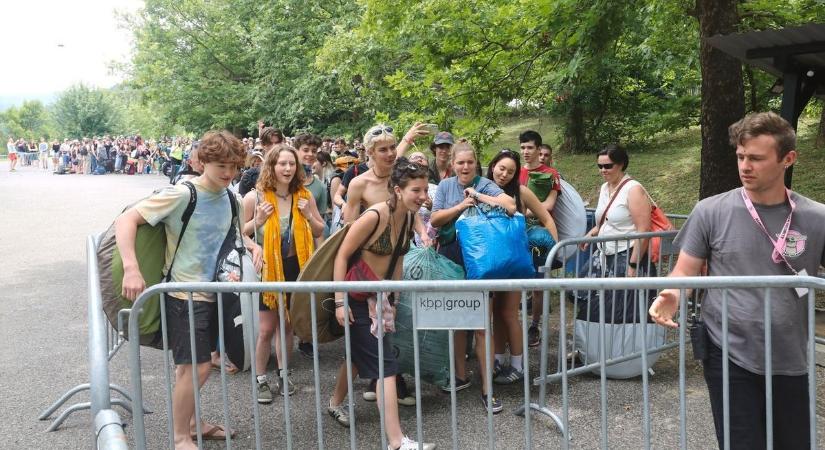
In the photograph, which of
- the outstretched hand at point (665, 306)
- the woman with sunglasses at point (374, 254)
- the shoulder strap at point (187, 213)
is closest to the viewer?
the outstretched hand at point (665, 306)

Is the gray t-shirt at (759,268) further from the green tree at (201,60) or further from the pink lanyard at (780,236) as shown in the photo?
the green tree at (201,60)

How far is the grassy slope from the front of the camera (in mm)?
13105

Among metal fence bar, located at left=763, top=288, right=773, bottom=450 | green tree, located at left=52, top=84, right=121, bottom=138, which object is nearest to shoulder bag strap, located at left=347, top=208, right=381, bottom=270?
metal fence bar, located at left=763, top=288, right=773, bottom=450

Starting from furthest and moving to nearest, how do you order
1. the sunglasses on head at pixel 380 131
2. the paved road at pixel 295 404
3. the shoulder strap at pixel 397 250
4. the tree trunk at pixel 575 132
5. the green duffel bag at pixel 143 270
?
1. the tree trunk at pixel 575 132
2. the sunglasses on head at pixel 380 131
3. the paved road at pixel 295 404
4. the shoulder strap at pixel 397 250
5. the green duffel bag at pixel 143 270

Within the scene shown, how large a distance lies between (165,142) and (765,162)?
40.4 meters

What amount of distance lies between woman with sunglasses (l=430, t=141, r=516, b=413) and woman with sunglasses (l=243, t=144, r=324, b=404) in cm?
98

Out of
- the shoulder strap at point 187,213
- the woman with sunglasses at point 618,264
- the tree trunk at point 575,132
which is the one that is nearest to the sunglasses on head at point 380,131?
the woman with sunglasses at point 618,264

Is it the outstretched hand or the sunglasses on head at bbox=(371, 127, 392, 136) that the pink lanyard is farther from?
the sunglasses on head at bbox=(371, 127, 392, 136)

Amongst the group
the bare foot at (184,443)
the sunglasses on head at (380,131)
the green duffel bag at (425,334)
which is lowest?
the bare foot at (184,443)

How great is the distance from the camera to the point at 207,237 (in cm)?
393

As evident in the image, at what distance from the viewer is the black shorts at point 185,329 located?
147 inches

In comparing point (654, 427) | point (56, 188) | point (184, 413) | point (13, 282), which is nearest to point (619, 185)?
point (654, 427)

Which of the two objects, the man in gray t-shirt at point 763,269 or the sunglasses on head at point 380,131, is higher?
the sunglasses on head at point 380,131

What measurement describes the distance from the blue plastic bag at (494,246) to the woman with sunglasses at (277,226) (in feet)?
3.99
